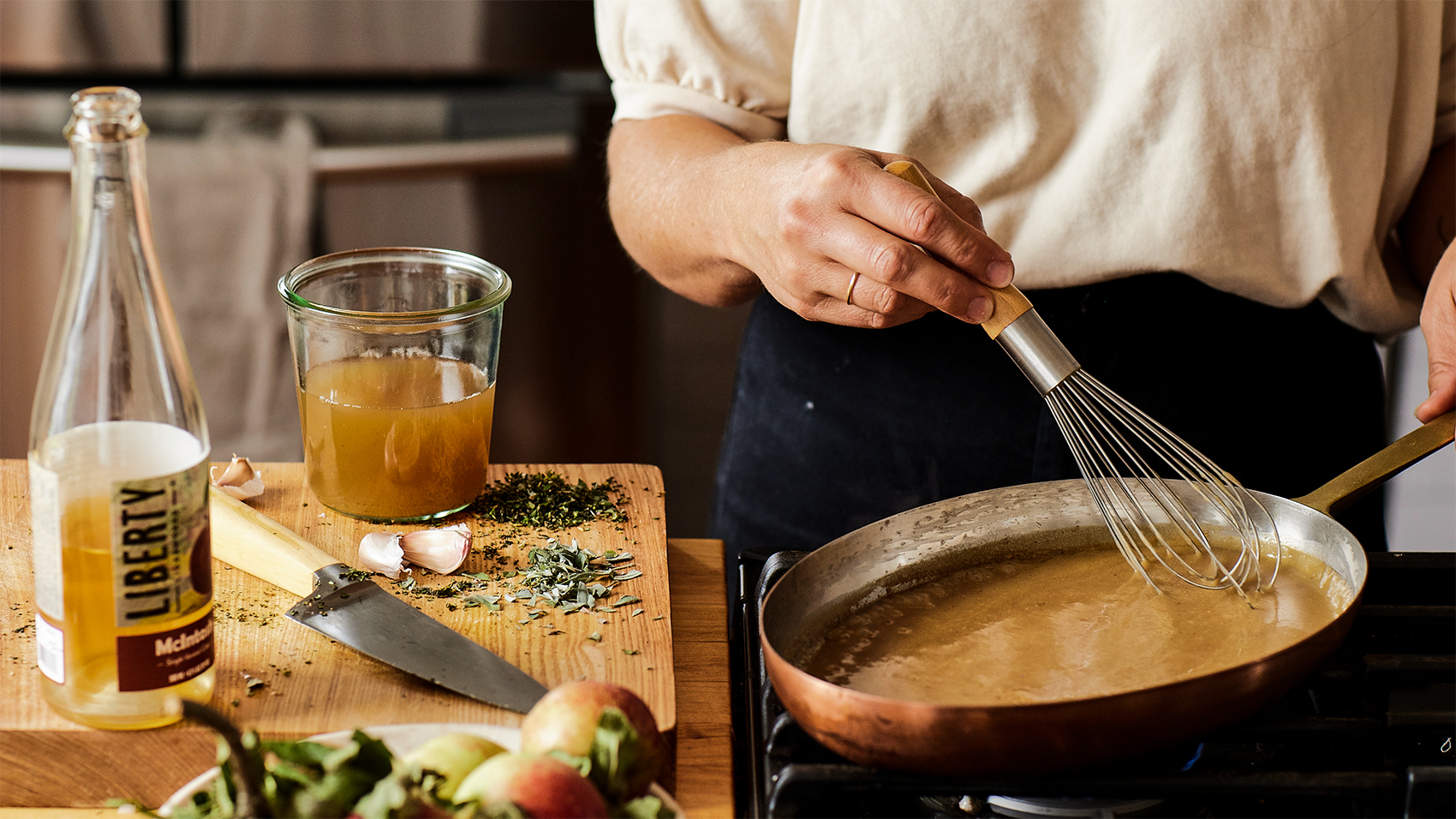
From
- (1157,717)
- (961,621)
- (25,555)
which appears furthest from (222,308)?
(1157,717)

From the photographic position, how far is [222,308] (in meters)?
1.62

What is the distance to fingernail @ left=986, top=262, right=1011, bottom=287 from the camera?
658 millimetres

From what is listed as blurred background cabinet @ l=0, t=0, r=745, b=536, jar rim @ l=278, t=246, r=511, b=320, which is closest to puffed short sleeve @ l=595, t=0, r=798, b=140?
jar rim @ l=278, t=246, r=511, b=320

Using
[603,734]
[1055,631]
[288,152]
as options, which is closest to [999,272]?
[1055,631]

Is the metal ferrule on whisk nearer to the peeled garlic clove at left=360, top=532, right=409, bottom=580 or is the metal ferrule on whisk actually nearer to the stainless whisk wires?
the stainless whisk wires

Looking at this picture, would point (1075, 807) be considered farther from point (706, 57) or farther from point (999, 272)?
point (706, 57)

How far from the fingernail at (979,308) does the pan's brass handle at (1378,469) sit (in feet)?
0.79

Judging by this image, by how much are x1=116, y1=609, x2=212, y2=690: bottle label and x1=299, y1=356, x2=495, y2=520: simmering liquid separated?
22 cm

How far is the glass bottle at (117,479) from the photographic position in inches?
21.0

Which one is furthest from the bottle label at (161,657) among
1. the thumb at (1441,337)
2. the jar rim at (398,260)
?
the thumb at (1441,337)

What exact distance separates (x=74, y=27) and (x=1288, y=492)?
147cm

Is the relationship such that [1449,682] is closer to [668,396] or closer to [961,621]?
[961,621]

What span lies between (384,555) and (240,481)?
0.15 m

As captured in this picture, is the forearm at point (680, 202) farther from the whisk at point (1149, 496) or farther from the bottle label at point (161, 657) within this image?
the bottle label at point (161, 657)
